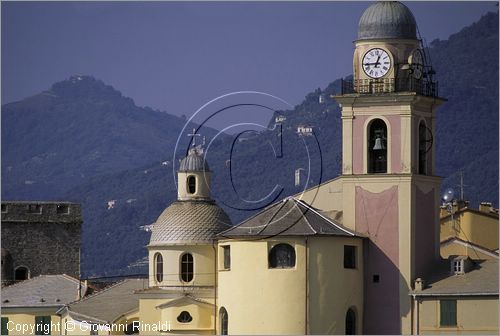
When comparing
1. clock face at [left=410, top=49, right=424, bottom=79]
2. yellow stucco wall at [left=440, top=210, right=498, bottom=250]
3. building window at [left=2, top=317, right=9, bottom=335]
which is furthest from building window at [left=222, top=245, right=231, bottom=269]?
yellow stucco wall at [left=440, top=210, right=498, bottom=250]

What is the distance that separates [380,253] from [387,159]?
3948 mm

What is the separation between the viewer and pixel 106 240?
19162 cm

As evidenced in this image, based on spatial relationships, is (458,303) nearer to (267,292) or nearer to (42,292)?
(267,292)

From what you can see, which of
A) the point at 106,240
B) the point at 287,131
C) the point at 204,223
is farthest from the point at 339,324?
the point at 106,240

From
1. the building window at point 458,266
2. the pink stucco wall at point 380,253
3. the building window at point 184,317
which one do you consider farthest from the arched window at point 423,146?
the building window at point 184,317

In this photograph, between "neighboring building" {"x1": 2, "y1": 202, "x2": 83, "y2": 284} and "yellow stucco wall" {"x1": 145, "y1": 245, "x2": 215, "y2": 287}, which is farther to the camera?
"neighboring building" {"x1": 2, "y1": 202, "x2": 83, "y2": 284}

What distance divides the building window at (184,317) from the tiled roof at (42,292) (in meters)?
15.6

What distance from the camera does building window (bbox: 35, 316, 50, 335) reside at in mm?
102438

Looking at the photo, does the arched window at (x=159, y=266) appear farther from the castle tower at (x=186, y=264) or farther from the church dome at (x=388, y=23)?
the church dome at (x=388, y=23)

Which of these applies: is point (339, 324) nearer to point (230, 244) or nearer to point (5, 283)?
point (230, 244)

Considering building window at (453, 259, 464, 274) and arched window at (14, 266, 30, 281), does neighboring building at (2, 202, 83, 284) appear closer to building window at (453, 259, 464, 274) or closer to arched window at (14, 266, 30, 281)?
arched window at (14, 266, 30, 281)

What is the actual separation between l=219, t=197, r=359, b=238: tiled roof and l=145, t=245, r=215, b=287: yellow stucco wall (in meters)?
2.74

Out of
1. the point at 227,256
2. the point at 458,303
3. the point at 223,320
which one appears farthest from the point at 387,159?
the point at 223,320

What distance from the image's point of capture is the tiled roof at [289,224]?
3565 inches
